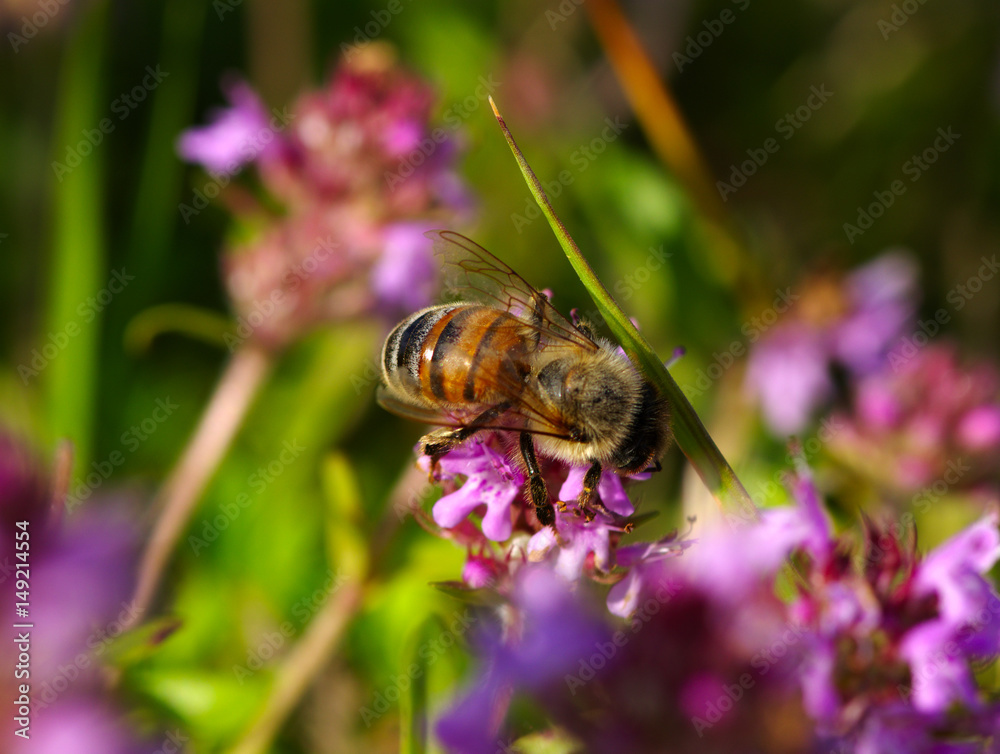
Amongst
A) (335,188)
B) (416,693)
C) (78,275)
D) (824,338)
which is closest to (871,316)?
(824,338)

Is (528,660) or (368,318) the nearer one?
(528,660)

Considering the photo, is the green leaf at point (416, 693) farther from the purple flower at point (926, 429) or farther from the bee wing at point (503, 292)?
the purple flower at point (926, 429)

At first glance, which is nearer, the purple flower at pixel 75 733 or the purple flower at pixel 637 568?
the purple flower at pixel 637 568

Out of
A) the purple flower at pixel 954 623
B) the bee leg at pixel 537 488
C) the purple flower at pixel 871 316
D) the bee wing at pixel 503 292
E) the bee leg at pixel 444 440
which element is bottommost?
the purple flower at pixel 871 316

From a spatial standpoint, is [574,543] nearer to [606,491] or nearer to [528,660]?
[606,491]

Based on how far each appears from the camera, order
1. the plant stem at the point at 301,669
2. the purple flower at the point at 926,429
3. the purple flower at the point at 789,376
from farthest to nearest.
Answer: the purple flower at the point at 789,376 < the purple flower at the point at 926,429 < the plant stem at the point at 301,669

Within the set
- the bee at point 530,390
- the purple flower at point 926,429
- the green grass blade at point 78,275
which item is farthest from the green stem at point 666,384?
the green grass blade at point 78,275

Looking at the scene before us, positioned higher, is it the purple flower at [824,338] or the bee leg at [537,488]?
the bee leg at [537,488]
